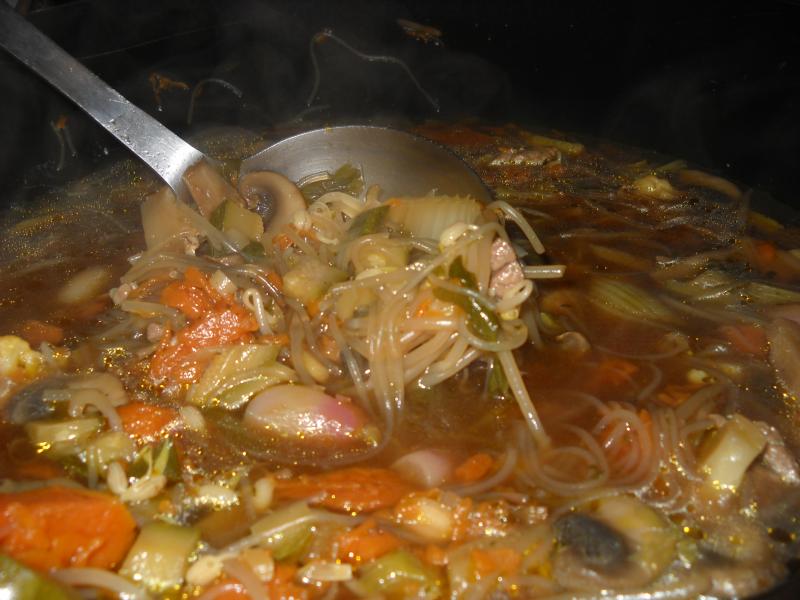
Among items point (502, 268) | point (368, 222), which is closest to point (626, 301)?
point (502, 268)

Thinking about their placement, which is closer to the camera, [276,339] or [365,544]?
[365,544]

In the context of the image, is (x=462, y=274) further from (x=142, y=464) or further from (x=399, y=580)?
(x=142, y=464)

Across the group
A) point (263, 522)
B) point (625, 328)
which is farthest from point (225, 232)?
point (625, 328)

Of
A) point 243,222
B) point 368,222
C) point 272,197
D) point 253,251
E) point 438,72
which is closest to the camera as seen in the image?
point 368,222

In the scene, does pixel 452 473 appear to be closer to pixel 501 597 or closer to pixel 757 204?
pixel 501 597

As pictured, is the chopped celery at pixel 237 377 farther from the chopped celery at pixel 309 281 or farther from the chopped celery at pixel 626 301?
the chopped celery at pixel 626 301

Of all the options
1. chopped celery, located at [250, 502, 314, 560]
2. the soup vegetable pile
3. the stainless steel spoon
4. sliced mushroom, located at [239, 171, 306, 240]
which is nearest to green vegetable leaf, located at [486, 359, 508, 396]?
the soup vegetable pile

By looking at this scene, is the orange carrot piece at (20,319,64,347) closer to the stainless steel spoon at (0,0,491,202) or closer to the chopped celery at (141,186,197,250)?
the chopped celery at (141,186,197,250)
